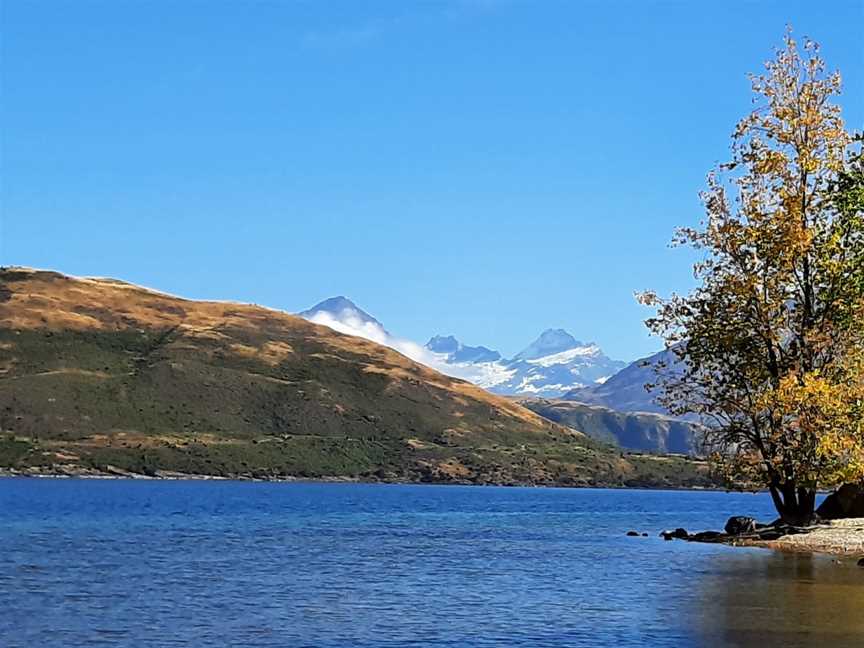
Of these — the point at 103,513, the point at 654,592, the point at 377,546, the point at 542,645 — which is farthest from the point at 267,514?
the point at 542,645

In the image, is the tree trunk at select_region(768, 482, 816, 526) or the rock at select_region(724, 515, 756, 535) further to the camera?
the rock at select_region(724, 515, 756, 535)

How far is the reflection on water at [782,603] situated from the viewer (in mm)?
38812

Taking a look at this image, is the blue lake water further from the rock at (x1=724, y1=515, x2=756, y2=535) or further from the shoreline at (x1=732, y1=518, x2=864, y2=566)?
the rock at (x1=724, y1=515, x2=756, y2=535)

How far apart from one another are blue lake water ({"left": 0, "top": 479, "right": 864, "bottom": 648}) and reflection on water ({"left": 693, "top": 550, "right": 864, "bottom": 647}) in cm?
9

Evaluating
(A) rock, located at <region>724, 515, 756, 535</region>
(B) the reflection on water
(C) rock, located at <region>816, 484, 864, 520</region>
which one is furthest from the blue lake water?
(C) rock, located at <region>816, 484, 864, 520</region>

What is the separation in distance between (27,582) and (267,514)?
86.8 meters

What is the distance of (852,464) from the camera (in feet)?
232

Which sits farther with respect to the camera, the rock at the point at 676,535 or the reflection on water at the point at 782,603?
the rock at the point at 676,535

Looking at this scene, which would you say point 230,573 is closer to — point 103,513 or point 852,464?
point 852,464

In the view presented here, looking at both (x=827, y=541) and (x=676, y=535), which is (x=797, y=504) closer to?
(x=827, y=541)

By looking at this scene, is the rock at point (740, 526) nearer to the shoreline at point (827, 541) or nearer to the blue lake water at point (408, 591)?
the blue lake water at point (408, 591)

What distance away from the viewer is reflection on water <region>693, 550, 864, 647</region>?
3881 cm

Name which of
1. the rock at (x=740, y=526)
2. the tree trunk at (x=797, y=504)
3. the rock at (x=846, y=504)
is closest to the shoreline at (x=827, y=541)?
the tree trunk at (x=797, y=504)

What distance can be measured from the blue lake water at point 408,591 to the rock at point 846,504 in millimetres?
12559
